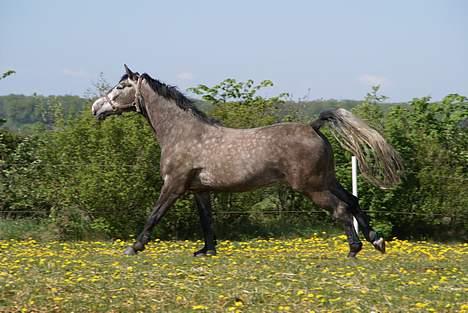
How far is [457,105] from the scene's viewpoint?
1795cm

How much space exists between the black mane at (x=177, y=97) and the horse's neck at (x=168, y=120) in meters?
0.05

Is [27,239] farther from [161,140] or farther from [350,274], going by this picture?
[350,274]

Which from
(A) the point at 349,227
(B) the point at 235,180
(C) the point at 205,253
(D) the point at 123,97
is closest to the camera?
(A) the point at 349,227

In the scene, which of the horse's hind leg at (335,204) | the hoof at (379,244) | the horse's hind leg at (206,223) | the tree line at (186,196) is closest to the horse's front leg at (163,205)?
the horse's hind leg at (206,223)

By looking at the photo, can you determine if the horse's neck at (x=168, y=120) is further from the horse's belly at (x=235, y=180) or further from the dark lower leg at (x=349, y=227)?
the dark lower leg at (x=349, y=227)

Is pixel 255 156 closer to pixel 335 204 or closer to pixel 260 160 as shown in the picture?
pixel 260 160

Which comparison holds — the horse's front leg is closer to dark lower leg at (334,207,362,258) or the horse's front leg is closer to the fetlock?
dark lower leg at (334,207,362,258)

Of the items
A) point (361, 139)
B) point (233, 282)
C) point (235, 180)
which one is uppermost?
point (361, 139)

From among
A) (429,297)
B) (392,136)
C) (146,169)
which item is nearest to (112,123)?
(146,169)

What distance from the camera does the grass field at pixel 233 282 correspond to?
769 centimetres

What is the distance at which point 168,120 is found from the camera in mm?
11703

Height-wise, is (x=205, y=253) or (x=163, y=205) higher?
(x=163, y=205)

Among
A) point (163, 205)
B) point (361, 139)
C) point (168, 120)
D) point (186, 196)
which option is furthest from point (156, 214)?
point (186, 196)

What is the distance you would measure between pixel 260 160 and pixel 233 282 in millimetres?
2640
